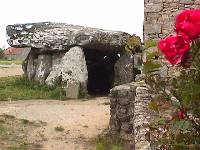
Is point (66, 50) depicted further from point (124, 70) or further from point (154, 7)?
point (154, 7)

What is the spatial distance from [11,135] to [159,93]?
25.4 ft

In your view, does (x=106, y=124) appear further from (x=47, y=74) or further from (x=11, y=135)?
(x=47, y=74)

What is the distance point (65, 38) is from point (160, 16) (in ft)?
29.3

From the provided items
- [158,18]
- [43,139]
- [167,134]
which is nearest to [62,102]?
[43,139]

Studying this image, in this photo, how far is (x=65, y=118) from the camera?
11891 millimetres

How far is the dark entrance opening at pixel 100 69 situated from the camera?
18062 millimetres

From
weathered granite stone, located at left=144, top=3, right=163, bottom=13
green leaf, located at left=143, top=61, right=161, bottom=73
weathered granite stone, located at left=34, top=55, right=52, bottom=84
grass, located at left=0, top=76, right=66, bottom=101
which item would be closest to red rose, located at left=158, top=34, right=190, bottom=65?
green leaf, located at left=143, top=61, right=161, bottom=73

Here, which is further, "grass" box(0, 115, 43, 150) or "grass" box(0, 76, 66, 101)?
"grass" box(0, 76, 66, 101)

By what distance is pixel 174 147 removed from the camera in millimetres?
2648

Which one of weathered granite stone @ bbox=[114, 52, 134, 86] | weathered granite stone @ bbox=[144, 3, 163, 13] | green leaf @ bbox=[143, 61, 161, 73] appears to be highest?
weathered granite stone @ bbox=[144, 3, 163, 13]

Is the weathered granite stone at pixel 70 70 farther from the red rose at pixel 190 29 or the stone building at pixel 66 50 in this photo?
the red rose at pixel 190 29

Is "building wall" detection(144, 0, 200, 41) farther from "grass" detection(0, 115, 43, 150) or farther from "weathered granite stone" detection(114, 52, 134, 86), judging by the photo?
"weathered granite stone" detection(114, 52, 134, 86)

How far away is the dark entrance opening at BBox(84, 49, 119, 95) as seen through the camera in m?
18.1

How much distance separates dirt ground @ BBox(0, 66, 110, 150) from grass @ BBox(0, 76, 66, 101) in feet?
1.77
